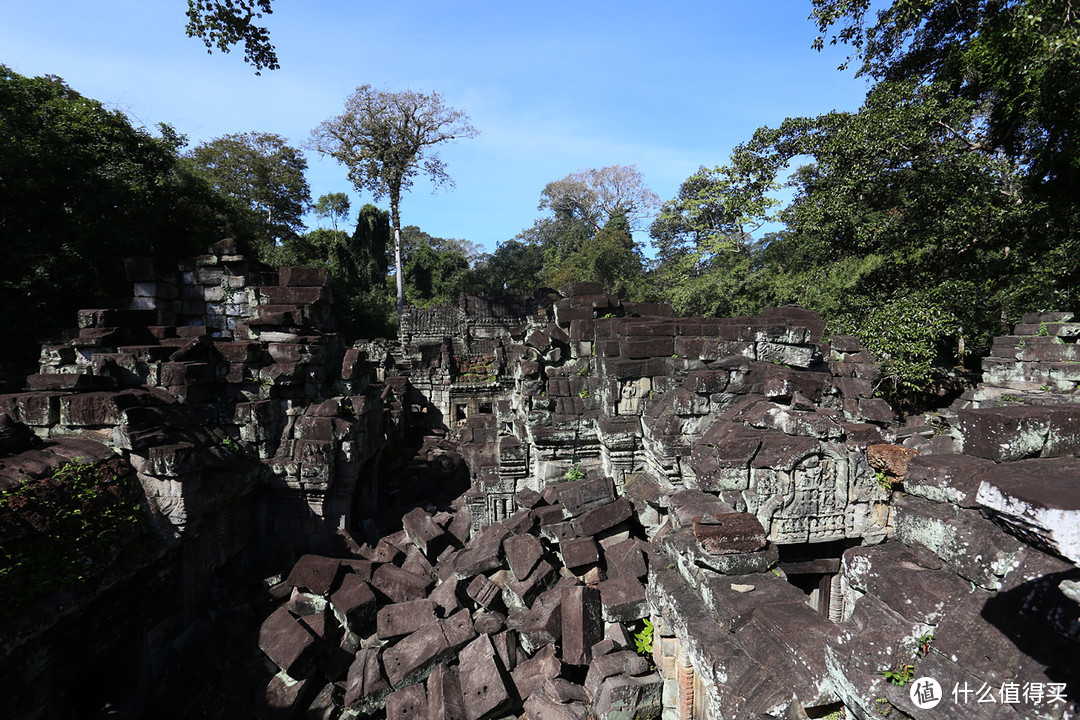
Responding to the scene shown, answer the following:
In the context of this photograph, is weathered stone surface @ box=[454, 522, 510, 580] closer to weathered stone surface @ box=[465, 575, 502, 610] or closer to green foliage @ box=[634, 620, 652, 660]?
weathered stone surface @ box=[465, 575, 502, 610]

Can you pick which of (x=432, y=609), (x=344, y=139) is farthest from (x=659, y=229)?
(x=432, y=609)

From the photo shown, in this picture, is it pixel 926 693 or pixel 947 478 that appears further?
pixel 947 478

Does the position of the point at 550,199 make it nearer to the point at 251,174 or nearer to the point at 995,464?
the point at 251,174

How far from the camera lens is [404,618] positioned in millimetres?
5012

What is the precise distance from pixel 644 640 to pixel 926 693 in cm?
301

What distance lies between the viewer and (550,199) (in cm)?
4350

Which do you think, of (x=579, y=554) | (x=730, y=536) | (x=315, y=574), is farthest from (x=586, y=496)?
(x=315, y=574)

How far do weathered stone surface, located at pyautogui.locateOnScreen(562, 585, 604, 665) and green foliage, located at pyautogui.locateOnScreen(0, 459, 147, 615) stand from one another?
410 cm

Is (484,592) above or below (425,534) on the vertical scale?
below

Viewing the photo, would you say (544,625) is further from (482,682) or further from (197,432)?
(197,432)

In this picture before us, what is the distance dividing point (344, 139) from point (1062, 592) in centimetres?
2587

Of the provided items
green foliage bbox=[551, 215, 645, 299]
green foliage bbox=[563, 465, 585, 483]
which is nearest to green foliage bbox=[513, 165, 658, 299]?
green foliage bbox=[551, 215, 645, 299]

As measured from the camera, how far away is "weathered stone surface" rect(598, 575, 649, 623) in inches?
175

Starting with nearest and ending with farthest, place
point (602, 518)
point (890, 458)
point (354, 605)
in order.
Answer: point (890, 458), point (354, 605), point (602, 518)
